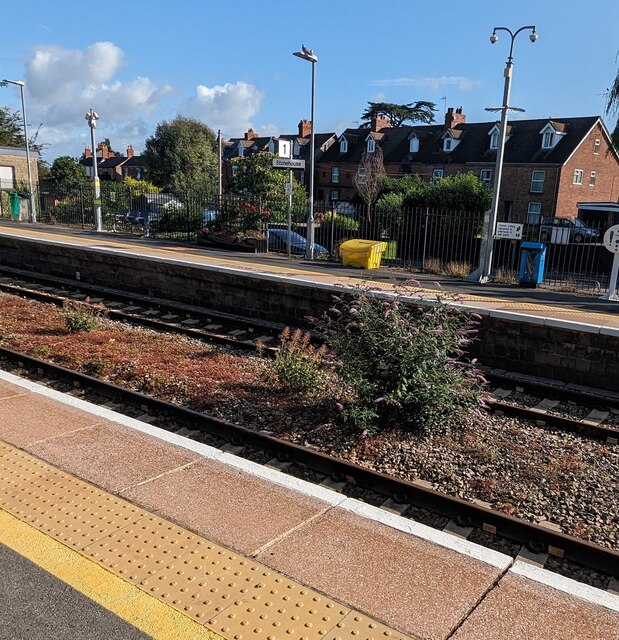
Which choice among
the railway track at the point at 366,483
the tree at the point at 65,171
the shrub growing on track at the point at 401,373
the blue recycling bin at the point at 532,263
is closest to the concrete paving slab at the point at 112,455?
the railway track at the point at 366,483

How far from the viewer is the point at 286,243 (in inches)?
948

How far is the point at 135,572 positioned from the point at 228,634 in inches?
33.2

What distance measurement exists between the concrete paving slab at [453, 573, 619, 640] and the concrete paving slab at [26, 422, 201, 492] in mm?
2901

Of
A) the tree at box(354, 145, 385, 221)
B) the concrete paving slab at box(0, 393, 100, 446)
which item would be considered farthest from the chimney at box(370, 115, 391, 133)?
the concrete paving slab at box(0, 393, 100, 446)

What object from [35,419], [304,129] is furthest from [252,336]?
[304,129]

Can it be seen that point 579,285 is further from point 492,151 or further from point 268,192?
point 492,151

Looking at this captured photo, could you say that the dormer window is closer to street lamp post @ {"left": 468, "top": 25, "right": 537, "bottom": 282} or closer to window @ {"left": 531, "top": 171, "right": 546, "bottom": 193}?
window @ {"left": 531, "top": 171, "right": 546, "bottom": 193}

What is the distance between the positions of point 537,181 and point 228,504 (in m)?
44.3

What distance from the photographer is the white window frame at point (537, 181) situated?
144 ft

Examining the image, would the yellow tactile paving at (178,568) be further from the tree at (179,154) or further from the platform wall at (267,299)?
the tree at (179,154)

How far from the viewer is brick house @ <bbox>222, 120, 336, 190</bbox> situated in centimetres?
6162

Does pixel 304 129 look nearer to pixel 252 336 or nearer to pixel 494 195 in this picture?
pixel 494 195

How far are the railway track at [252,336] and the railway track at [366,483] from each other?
2.85 m

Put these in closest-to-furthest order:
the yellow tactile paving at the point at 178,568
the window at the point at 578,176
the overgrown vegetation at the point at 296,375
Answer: the yellow tactile paving at the point at 178,568
the overgrown vegetation at the point at 296,375
the window at the point at 578,176
